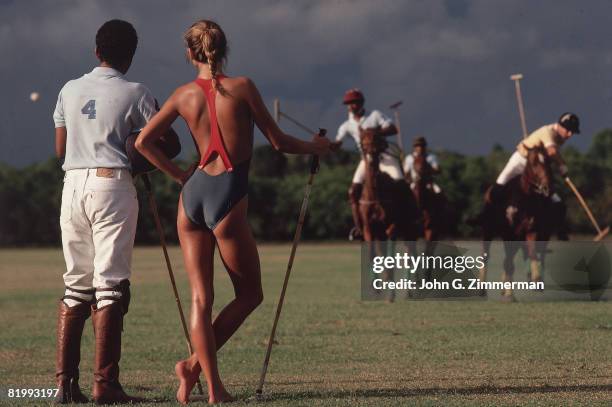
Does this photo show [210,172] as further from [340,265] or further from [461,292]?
[340,265]

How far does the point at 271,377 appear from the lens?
943 centimetres

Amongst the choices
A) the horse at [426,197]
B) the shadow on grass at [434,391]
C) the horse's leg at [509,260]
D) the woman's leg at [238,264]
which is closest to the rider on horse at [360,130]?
the horse at [426,197]

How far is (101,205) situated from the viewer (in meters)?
7.50

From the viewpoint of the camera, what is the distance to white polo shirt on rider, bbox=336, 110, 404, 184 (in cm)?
1883

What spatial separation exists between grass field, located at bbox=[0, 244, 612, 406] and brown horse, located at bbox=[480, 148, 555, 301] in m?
1.98

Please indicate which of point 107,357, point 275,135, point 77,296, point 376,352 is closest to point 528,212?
point 376,352

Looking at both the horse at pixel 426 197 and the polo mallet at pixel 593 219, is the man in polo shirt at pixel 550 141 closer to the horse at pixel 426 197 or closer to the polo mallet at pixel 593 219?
the polo mallet at pixel 593 219

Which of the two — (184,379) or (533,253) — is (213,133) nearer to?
(184,379)

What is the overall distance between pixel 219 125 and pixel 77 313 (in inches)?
64.0

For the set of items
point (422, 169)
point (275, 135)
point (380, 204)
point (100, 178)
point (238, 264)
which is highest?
point (275, 135)

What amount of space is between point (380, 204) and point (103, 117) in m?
11.8

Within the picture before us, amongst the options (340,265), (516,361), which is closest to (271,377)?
(516,361)

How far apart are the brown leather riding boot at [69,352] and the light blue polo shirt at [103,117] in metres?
0.96

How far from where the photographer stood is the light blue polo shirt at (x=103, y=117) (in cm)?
760
